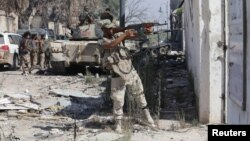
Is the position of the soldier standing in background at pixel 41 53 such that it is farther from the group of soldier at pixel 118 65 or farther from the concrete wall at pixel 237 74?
the concrete wall at pixel 237 74

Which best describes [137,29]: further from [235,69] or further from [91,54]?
[91,54]

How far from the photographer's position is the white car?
18.4 m

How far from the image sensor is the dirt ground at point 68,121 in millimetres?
7223

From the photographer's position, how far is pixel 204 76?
7.94 metres

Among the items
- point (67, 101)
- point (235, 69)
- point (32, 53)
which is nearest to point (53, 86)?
point (67, 101)

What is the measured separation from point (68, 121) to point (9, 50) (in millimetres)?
10854

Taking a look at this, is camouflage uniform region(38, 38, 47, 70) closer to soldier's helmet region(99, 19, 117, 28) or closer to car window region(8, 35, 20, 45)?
car window region(8, 35, 20, 45)

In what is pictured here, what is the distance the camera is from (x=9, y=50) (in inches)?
738

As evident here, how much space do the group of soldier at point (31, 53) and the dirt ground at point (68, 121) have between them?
164 inches

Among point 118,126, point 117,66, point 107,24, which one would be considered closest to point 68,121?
point 118,126

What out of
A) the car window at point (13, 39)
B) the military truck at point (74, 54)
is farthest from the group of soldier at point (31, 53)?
the military truck at point (74, 54)

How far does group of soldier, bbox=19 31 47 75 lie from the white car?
80 centimetres

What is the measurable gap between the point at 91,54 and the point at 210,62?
8428 mm

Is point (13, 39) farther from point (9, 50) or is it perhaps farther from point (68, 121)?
point (68, 121)
